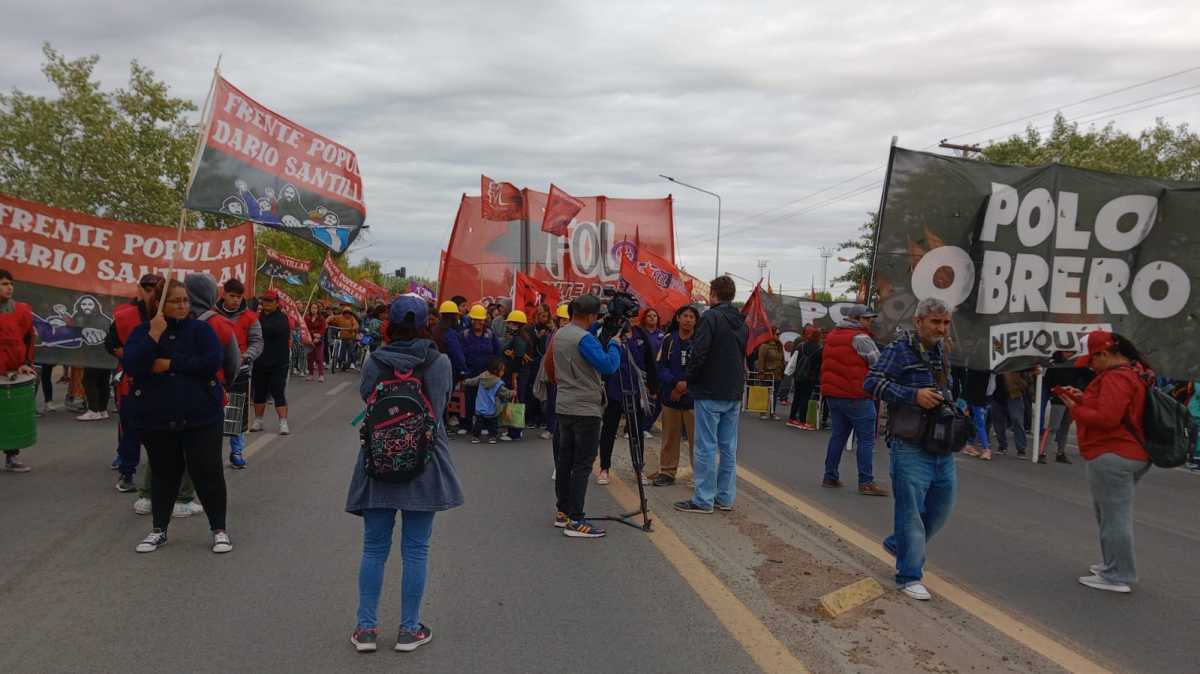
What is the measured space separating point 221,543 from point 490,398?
19.2ft

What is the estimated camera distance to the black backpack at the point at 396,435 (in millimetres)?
3920

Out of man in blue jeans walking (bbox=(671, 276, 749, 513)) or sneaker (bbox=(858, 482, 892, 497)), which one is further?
sneaker (bbox=(858, 482, 892, 497))

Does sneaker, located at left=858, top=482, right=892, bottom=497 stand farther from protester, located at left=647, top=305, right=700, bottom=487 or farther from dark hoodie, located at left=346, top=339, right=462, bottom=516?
dark hoodie, located at left=346, top=339, right=462, bottom=516

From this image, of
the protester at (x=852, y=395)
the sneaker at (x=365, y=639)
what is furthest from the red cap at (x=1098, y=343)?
the sneaker at (x=365, y=639)

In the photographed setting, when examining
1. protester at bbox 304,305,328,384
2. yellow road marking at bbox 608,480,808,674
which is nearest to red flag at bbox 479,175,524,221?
protester at bbox 304,305,328,384

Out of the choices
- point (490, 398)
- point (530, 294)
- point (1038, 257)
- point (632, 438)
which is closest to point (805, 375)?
point (1038, 257)

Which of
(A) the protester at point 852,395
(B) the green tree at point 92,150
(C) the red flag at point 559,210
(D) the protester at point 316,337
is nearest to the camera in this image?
(A) the protester at point 852,395

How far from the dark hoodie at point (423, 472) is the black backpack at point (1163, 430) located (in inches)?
163

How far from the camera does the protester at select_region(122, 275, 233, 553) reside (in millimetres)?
5441

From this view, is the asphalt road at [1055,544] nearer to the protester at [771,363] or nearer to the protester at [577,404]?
the protester at [577,404]

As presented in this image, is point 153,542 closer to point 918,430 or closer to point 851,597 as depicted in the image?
point 851,597

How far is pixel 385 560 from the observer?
160 inches

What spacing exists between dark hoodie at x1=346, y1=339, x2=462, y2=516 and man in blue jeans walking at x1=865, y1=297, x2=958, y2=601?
8.64 feet

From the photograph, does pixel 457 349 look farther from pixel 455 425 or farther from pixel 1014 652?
pixel 1014 652
